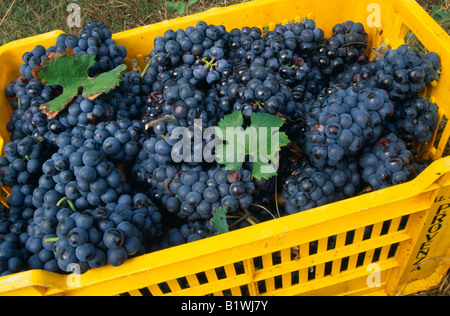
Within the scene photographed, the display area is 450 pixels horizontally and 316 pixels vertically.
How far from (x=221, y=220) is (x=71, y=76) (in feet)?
2.41

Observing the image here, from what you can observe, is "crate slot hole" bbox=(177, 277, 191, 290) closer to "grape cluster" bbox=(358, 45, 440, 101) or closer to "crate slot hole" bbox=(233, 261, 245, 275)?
"crate slot hole" bbox=(233, 261, 245, 275)

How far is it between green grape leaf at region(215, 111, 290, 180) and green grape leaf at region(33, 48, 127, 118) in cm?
43

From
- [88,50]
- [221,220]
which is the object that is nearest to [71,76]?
[88,50]

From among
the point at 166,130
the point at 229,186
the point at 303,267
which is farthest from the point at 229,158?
the point at 303,267

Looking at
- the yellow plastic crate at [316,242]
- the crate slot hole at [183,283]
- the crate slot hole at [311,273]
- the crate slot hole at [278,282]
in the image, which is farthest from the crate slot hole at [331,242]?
the crate slot hole at [183,283]

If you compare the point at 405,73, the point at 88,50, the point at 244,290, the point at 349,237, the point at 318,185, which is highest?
the point at 405,73

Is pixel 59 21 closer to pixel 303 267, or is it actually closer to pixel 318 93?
pixel 318 93

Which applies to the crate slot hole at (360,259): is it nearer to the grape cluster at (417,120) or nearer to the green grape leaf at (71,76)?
the grape cluster at (417,120)

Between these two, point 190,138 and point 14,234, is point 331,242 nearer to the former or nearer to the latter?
point 190,138

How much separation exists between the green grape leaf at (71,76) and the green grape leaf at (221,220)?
0.55 meters

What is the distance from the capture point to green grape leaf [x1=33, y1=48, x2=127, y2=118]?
1.25m

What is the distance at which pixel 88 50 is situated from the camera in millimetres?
1351
